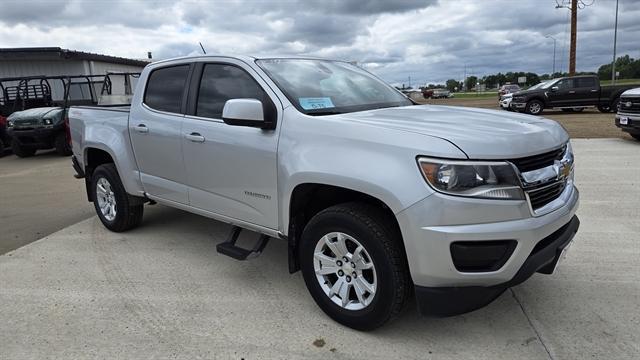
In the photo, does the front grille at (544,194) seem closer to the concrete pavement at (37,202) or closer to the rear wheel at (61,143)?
the concrete pavement at (37,202)

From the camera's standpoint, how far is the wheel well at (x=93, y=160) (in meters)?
5.70

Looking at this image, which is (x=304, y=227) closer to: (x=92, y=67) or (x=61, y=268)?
(x=61, y=268)

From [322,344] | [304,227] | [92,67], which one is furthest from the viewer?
[92,67]

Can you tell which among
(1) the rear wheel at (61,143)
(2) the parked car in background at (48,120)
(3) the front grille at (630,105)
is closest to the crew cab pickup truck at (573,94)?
(3) the front grille at (630,105)

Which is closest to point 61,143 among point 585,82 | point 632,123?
point 632,123

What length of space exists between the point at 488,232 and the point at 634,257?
2.55 metres

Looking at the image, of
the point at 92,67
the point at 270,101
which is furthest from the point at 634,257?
the point at 92,67

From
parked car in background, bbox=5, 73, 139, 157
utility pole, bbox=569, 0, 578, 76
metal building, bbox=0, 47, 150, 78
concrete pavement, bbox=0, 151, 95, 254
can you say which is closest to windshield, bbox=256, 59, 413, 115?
concrete pavement, bbox=0, 151, 95, 254

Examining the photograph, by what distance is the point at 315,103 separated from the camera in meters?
3.56

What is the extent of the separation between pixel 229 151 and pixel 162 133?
1.00 metres

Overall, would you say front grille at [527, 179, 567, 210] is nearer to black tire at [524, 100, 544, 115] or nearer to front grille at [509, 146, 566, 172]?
front grille at [509, 146, 566, 172]

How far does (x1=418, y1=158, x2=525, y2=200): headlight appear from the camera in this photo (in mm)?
2668

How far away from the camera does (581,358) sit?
2891 millimetres

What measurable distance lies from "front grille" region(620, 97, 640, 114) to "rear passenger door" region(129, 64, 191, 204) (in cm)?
1046
